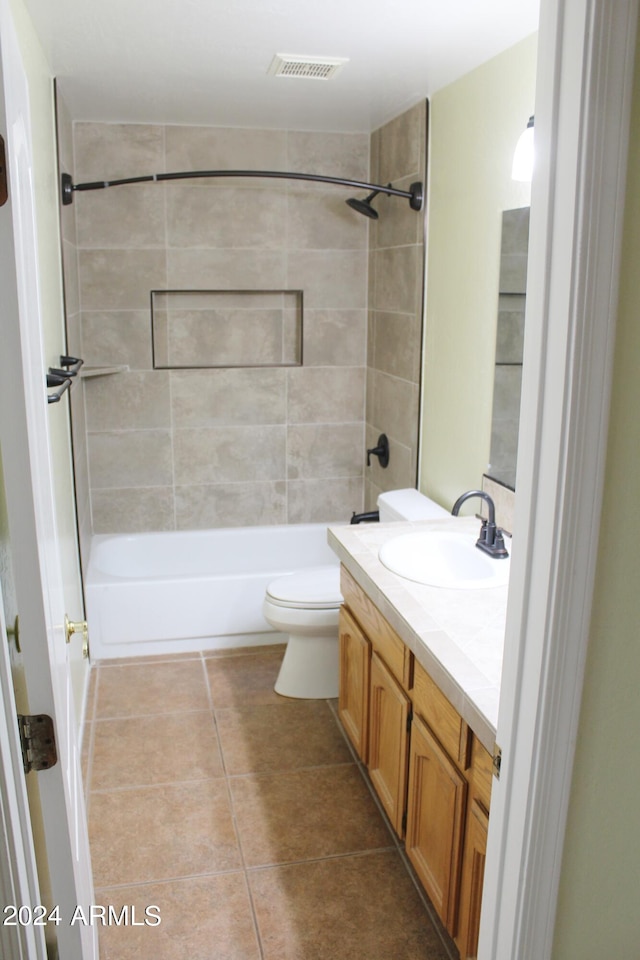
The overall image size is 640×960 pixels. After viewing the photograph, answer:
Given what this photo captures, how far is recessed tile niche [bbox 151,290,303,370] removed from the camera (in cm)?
401

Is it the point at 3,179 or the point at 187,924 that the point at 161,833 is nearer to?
the point at 187,924

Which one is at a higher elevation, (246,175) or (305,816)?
(246,175)

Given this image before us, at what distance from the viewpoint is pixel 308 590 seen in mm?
3225

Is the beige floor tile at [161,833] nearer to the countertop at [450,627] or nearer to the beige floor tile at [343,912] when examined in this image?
the beige floor tile at [343,912]

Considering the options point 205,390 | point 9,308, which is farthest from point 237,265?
point 9,308

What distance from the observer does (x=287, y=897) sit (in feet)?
7.26

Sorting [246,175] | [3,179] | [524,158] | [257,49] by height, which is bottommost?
[3,179]

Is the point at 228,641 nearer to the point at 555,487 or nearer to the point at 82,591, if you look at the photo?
the point at 82,591

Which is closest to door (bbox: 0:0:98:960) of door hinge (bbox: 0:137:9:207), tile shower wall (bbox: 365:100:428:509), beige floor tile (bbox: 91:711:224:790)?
door hinge (bbox: 0:137:9:207)

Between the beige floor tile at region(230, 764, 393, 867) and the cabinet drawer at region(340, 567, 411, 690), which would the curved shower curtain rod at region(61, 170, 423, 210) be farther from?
the beige floor tile at region(230, 764, 393, 867)

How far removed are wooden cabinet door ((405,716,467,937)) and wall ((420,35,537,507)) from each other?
3.99ft

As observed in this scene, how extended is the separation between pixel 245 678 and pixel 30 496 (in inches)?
99.2

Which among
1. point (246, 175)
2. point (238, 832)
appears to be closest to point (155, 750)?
point (238, 832)

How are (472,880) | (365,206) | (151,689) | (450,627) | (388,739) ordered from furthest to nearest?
(365,206)
(151,689)
(388,739)
(450,627)
(472,880)
